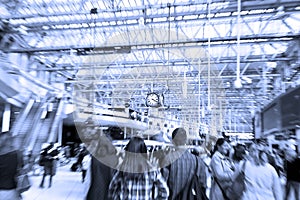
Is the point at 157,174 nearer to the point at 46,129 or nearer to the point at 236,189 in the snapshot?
the point at 236,189

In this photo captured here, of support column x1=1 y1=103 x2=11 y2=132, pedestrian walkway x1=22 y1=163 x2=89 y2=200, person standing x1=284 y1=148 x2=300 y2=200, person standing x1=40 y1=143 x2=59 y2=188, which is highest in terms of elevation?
support column x1=1 y1=103 x2=11 y2=132

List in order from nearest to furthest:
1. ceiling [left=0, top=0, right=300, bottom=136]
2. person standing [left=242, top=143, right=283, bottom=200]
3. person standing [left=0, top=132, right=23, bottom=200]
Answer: person standing [left=0, top=132, right=23, bottom=200] → person standing [left=242, top=143, right=283, bottom=200] → ceiling [left=0, top=0, right=300, bottom=136]

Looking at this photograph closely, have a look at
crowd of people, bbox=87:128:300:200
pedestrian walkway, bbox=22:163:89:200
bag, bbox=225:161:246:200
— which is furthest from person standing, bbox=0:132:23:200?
bag, bbox=225:161:246:200

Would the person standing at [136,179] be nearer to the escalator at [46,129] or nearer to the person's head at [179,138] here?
the person's head at [179,138]

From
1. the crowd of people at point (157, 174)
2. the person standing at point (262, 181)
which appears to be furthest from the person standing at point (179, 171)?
the person standing at point (262, 181)

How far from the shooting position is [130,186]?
2268 millimetres

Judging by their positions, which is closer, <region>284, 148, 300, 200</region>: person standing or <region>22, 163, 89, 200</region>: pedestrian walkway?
<region>284, 148, 300, 200</region>: person standing

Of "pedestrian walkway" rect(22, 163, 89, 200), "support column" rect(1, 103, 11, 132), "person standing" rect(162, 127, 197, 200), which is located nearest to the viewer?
"person standing" rect(162, 127, 197, 200)

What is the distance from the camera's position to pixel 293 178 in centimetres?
338

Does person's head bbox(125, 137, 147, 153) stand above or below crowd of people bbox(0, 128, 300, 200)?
above

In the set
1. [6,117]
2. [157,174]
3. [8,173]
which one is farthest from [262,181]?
[6,117]

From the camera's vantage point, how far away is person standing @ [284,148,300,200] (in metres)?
3.35

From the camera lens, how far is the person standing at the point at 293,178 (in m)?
3.35

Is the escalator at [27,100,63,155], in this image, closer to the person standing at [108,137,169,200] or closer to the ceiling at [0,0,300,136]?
the ceiling at [0,0,300,136]
